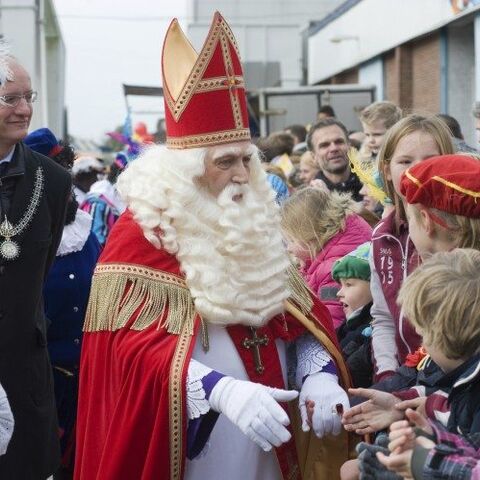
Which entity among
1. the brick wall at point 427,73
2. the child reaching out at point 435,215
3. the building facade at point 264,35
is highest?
the building facade at point 264,35

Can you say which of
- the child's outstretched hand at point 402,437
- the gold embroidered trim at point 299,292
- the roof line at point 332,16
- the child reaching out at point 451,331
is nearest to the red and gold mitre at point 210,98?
the gold embroidered trim at point 299,292

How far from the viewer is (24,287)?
3848 millimetres

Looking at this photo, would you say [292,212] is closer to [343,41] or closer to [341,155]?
[341,155]

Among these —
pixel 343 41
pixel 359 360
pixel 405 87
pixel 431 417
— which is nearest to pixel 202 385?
pixel 431 417

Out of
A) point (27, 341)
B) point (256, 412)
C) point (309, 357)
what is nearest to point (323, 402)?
point (309, 357)

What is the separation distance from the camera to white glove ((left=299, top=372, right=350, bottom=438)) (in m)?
3.22

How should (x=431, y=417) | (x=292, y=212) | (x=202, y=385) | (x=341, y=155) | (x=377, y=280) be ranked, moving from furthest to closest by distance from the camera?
(x=341, y=155)
(x=292, y=212)
(x=377, y=280)
(x=202, y=385)
(x=431, y=417)

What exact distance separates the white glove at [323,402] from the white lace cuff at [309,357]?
0.07 metres

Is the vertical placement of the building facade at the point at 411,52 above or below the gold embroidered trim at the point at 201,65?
above

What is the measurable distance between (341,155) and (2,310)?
3.34 metres

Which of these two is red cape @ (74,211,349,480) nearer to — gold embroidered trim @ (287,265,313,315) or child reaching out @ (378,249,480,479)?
gold embroidered trim @ (287,265,313,315)

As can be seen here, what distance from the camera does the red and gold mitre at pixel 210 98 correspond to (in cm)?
331

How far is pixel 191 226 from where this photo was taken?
10.8 feet

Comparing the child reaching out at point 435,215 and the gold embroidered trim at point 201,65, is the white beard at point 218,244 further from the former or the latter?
the child reaching out at point 435,215
